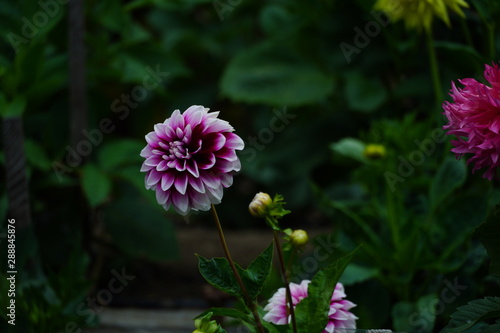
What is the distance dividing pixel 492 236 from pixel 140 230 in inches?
46.2

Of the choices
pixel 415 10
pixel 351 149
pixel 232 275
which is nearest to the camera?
pixel 232 275

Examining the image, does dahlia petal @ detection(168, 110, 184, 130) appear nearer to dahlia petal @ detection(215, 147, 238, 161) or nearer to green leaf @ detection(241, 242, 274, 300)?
dahlia petal @ detection(215, 147, 238, 161)

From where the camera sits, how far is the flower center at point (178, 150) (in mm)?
914

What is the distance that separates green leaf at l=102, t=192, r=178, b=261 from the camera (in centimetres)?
197

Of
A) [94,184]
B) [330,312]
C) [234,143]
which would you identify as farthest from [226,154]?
[94,184]

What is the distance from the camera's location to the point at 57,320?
1462 millimetres

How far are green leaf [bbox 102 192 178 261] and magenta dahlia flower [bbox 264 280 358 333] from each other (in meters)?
0.89

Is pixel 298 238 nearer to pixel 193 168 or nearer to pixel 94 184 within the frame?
pixel 193 168

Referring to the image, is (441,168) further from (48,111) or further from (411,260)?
(48,111)

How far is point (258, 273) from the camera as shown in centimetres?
100

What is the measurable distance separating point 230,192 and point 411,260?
161 centimetres

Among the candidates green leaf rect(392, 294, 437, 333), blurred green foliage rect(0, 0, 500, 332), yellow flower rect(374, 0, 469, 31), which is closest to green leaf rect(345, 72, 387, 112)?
blurred green foliage rect(0, 0, 500, 332)

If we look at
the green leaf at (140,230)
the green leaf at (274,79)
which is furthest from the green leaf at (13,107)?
the green leaf at (274,79)

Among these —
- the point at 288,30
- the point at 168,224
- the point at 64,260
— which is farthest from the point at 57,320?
the point at 288,30
